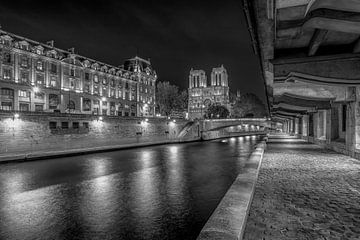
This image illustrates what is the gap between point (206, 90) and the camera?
6270 inches

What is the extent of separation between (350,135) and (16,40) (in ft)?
173

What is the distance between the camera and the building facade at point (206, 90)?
154 m

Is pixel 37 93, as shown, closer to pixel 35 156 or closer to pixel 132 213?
pixel 35 156

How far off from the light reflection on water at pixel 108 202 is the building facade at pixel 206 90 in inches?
5258

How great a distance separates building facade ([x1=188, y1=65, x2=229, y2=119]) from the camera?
505 ft

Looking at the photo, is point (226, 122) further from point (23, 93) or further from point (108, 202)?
point (108, 202)

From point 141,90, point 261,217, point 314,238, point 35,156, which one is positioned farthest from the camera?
point 141,90

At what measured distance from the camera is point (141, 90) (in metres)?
77.8

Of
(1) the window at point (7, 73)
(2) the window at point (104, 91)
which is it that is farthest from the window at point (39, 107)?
(2) the window at point (104, 91)

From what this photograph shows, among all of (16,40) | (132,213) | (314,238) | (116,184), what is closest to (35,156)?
(116,184)

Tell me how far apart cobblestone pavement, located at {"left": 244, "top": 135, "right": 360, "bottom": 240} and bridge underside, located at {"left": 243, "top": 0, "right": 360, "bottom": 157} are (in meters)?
3.82

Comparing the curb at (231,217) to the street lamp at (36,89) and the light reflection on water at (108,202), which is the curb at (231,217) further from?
the street lamp at (36,89)

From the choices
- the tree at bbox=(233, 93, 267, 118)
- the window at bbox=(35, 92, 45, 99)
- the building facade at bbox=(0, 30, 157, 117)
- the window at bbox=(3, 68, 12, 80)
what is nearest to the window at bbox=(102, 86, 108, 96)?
the building facade at bbox=(0, 30, 157, 117)

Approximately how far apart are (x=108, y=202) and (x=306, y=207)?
787 cm
